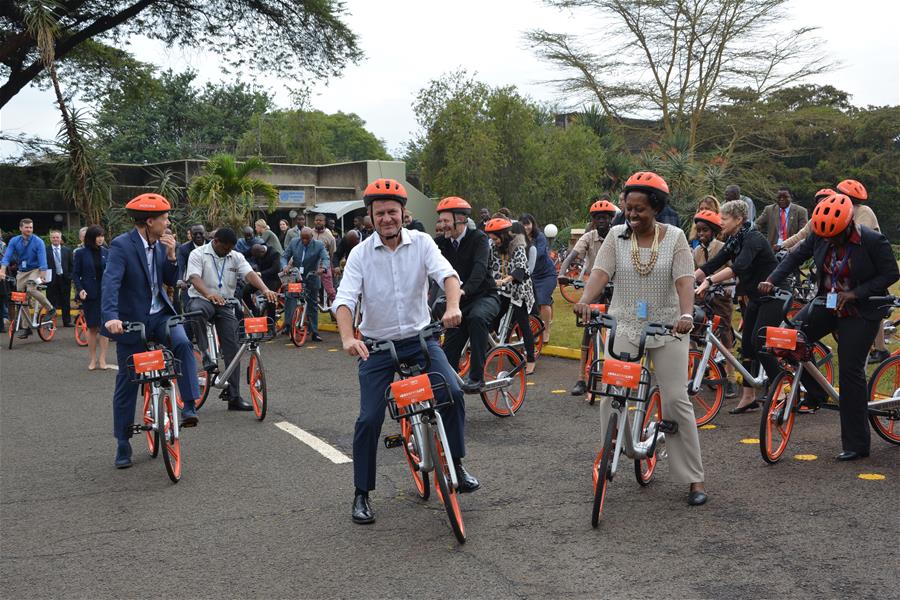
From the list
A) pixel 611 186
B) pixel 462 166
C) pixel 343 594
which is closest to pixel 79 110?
pixel 462 166

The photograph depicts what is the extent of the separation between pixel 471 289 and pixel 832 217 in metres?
3.13

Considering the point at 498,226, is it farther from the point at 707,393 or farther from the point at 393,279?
the point at 393,279

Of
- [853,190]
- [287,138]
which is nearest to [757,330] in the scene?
[853,190]

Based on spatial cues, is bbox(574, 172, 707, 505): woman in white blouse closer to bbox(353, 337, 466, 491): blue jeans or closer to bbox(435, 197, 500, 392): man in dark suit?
bbox(353, 337, 466, 491): blue jeans

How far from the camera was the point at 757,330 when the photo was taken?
762cm

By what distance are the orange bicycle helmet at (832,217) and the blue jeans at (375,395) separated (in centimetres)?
286

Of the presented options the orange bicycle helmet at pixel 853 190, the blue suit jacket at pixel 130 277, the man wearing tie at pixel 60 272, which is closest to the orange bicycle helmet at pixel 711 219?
the orange bicycle helmet at pixel 853 190

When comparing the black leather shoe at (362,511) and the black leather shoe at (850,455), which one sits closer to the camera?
the black leather shoe at (362,511)

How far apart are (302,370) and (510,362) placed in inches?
169

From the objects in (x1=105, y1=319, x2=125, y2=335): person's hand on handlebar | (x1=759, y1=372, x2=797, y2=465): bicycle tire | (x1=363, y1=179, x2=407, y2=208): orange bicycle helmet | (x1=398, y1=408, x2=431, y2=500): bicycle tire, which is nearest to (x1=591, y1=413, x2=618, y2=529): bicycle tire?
(x1=398, y1=408, x2=431, y2=500): bicycle tire

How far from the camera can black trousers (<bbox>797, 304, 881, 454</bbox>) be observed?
645 cm

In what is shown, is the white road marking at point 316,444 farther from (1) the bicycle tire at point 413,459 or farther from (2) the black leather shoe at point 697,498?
(2) the black leather shoe at point 697,498

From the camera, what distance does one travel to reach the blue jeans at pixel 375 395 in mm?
5363

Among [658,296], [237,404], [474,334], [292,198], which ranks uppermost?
[292,198]
